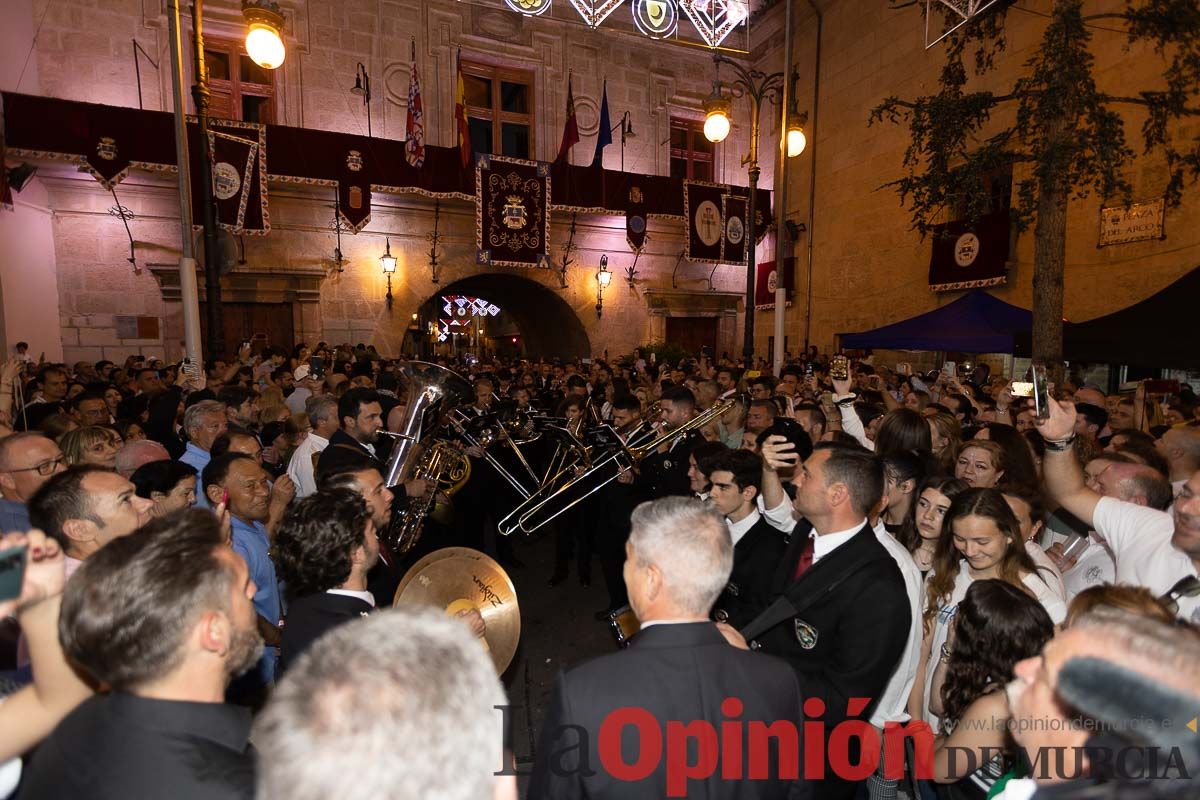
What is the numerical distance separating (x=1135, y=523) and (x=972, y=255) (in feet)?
41.3

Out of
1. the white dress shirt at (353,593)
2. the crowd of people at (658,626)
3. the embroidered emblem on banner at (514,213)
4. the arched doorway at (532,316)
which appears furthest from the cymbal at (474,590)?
the arched doorway at (532,316)

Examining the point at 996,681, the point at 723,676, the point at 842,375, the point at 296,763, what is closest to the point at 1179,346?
the point at 842,375

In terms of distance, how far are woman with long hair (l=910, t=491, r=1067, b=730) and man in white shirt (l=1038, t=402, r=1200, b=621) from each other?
1.10ft

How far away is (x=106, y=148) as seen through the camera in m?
11.6

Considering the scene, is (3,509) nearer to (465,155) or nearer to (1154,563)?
(1154,563)

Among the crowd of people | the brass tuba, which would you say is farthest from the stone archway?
the crowd of people

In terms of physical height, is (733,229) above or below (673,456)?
above

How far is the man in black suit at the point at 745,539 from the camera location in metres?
3.13

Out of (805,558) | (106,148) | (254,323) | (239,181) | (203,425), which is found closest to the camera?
(805,558)

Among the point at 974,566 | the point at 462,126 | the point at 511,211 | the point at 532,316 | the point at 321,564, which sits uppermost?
the point at 462,126

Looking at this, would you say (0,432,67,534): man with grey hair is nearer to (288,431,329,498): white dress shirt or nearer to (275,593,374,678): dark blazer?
(288,431,329,498): white dress shirt

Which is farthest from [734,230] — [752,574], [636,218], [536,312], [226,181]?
[752,574]

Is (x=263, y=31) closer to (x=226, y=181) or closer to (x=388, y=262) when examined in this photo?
(x=226, y=181)

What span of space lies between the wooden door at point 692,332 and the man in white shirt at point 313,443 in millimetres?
15531
